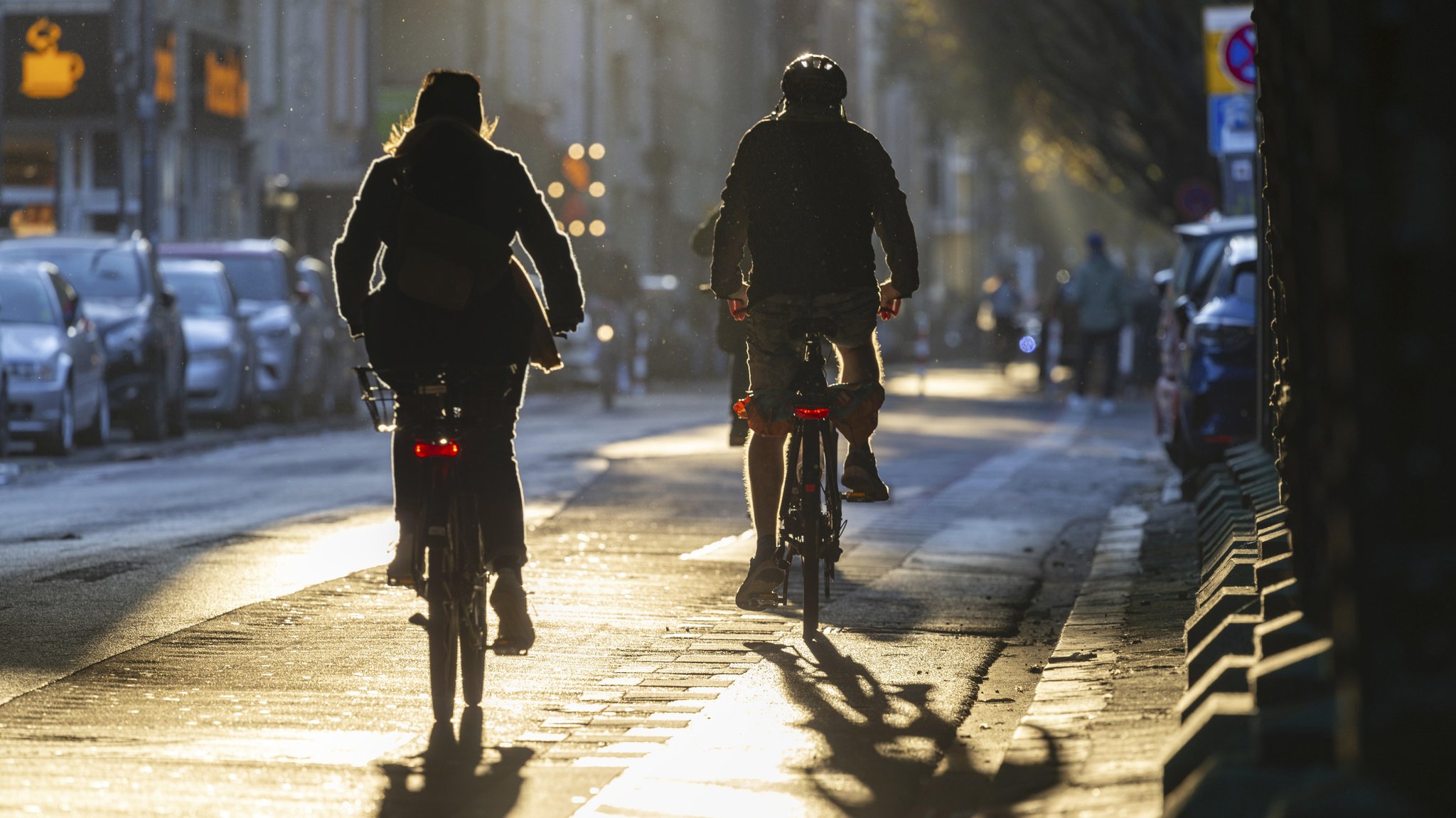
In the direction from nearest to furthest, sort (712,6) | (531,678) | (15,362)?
(531,678) → (15,362) → (712,6)

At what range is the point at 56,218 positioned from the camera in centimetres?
3881

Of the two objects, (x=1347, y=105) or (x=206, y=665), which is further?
(x=206, y=665)

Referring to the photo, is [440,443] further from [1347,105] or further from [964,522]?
[964,522]

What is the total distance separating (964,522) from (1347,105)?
9497 millimetres

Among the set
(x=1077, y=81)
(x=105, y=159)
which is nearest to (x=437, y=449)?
(x=1077, y=81)

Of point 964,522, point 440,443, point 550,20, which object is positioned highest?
point 550,20

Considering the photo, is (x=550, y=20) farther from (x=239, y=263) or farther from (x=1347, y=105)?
(x=1347, y=105)

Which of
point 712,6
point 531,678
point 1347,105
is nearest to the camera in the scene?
point 1347,105

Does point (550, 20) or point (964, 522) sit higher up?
point (550, 20)

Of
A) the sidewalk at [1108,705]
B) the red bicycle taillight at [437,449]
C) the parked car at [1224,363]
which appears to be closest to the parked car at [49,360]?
the parked car at [1224,363]

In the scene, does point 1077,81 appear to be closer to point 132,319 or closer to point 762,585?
point 132,319

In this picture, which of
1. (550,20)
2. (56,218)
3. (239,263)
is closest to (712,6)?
(550,20)

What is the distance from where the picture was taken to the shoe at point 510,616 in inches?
246

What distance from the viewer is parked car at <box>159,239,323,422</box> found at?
82.6ft
